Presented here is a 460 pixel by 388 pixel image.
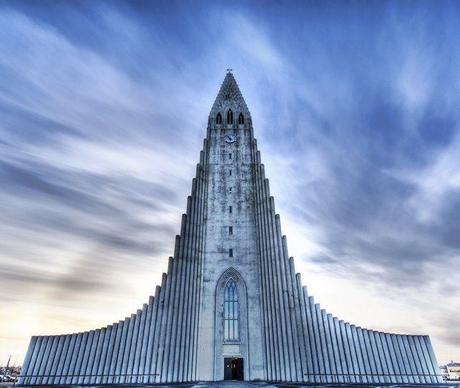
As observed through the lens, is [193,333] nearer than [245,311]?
Yes

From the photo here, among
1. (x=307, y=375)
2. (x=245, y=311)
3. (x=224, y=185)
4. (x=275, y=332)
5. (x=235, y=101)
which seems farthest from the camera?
(x=235, y=101)

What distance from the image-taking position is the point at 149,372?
26.2m

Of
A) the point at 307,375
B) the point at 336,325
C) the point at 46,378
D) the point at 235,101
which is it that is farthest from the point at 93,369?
the point at 235,101

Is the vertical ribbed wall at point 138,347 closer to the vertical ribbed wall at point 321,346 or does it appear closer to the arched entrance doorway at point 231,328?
the arched entrance doorway at point 231,328

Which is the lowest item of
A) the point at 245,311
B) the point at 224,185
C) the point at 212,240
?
the point at 245,311

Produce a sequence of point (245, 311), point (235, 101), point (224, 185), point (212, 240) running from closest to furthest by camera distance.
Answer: point (245, 311) → point (212, 240) → point (224, 185) → point (235, 101)

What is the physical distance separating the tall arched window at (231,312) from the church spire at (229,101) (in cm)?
2031

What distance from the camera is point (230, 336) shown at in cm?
2891

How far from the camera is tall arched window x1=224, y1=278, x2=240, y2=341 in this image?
95.2 ft

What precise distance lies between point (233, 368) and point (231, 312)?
507 cm

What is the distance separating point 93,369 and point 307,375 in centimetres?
1683

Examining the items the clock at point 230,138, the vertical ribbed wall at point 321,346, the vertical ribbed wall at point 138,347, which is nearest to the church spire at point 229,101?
the clock at point 230,138

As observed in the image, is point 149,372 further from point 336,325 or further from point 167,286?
point 336,325

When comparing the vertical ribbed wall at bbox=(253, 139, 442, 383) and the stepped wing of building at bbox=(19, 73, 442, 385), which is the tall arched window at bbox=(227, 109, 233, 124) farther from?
the vertical ribbed wall at bbox=(253, 139, 442, 383)
